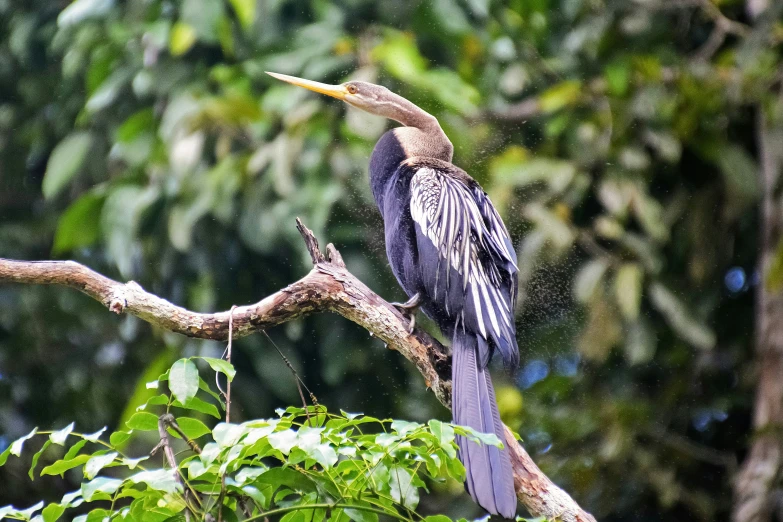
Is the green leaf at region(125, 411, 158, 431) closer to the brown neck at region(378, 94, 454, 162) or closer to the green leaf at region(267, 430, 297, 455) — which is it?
the green leaf at region(267, 430, 297, 455)

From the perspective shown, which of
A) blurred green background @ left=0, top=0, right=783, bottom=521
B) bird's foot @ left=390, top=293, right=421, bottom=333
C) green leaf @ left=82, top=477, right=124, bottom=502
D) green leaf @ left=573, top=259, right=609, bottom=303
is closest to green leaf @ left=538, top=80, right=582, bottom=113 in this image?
blurred green background @ left=0, top=0, right=783, bottom=521

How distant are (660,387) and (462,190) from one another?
1841 millimetres

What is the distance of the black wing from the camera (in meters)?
1.65

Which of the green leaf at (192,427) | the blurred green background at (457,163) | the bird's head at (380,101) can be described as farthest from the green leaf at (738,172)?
the green leaf at (192,427)

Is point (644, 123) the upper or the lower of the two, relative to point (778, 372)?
upper

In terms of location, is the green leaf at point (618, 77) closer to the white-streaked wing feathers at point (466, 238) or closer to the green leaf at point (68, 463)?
the white-streaked wing feathers at point (466, 238)

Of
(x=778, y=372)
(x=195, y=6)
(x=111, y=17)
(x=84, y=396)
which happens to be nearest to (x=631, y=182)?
(x=778, y=372)

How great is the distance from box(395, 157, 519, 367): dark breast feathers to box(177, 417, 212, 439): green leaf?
0.64 meters

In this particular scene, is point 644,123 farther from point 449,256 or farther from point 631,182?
point 449,256

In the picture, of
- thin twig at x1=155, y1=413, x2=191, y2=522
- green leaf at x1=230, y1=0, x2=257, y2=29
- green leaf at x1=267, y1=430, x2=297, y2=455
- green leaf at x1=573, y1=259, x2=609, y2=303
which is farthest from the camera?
green leaf at x1=573, y1=259, x2=609, y2=303

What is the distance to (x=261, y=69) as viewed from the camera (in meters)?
2.73

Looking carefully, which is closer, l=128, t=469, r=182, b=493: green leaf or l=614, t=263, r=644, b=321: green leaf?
l=128, t=469, r=182, b=493: green leaf

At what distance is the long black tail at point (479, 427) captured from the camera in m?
1.33

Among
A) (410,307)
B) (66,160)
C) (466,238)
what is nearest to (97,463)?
(410,307)
